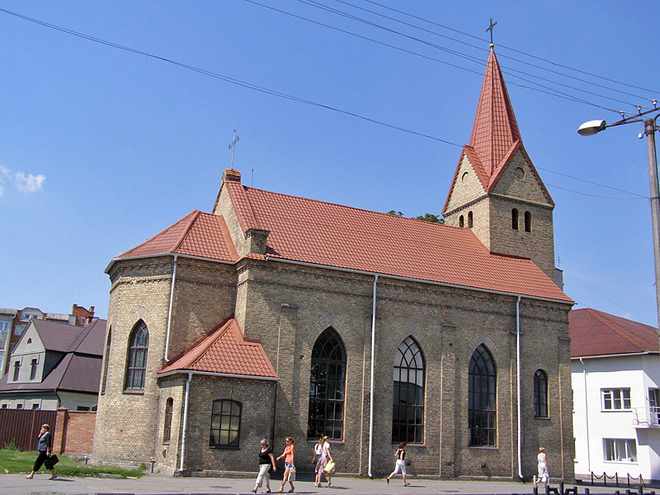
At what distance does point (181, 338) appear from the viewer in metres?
24.8

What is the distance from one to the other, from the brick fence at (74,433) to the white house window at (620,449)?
1090 inches

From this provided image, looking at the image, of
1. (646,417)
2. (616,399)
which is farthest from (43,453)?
(616,399)

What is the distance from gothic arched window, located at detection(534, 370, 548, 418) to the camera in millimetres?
29609

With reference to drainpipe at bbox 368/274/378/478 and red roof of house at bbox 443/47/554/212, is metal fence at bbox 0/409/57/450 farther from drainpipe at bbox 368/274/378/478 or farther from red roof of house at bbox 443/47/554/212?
red roof of house at bbox 443/47/554/212

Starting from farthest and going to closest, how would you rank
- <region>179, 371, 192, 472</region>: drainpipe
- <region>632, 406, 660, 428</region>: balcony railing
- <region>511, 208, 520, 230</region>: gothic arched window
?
<region>632, 406, 660, 428</region>: balcony railing
<region>511, 208, 520, 230</region>: gothic arched window
<region>179, 371, 192, 472</region>: drainpipe

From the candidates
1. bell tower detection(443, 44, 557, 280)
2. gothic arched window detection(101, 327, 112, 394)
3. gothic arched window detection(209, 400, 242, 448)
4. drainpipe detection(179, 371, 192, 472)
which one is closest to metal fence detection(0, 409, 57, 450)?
gothic arched window detection(101, 327, 112, 394)

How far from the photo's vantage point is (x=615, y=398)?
37.8 m

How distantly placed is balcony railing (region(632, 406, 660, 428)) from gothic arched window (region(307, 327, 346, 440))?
1944 cm

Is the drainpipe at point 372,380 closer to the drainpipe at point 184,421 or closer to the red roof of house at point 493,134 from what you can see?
the drainpipe at point 184,421

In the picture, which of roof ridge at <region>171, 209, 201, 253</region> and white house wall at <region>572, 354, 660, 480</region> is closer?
roof ridge at <region>171, 209, 201, 253</region>

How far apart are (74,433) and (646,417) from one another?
1138 inches

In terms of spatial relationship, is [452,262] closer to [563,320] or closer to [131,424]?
[563,320]

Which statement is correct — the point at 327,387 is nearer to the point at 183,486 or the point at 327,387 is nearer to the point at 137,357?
the point at 137,357

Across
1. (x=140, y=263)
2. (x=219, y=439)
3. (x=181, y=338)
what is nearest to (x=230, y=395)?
(x=219, y=439)
